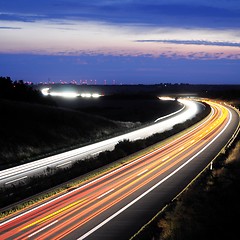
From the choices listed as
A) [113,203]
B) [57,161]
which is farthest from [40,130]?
[113,203]

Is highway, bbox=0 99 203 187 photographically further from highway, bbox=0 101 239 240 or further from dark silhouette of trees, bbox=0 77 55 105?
dark silhouette of trees, bbox=0 77 55 105

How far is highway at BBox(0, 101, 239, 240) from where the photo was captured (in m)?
19.3

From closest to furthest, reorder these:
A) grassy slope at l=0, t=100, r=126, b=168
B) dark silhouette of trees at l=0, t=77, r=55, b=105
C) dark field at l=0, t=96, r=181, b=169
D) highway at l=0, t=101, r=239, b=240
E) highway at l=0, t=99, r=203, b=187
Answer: highway at l=0, t=101, r=239, b=240
highway at l=0, t=99, r=203, b=187
dark field at l=0, t=96, r=181, b=169
grassy slope at l=0, t=100, r=126, b=168
dark silhouette of trees at l=0, t=77, r=55, b=105

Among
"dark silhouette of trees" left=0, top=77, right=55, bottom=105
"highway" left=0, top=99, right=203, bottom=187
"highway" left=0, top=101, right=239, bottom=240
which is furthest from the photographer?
"dark silhouette of trees" left=0, top=77, right=55, bottom=105

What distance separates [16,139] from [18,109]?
1641 centimetres

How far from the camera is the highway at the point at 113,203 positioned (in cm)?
1928

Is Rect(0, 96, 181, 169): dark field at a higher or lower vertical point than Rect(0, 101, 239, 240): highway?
lower

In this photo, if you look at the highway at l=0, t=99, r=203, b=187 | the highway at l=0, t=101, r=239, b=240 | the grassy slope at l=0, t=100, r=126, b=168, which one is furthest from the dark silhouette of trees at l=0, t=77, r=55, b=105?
the highway at l=0, t=101, r=239, b=240

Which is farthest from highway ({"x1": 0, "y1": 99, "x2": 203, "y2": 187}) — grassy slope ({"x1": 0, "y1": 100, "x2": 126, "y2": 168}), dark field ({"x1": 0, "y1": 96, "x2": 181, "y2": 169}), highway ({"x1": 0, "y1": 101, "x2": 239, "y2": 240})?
highway ({"x1": 0, "y1": 101, "x2": 239, "y2": 240})

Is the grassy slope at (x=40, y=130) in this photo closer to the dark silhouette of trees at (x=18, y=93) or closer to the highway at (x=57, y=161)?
the highway at (x=57, y=161)

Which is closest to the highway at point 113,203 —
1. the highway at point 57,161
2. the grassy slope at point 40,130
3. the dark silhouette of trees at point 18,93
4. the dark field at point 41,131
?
the highway at point 57,161

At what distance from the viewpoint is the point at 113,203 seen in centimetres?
2411

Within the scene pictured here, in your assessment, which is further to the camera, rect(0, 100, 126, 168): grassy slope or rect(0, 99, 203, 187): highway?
rect(0, 100, 126, 168): grassy slope

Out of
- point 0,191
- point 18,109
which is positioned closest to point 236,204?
point 0,191
